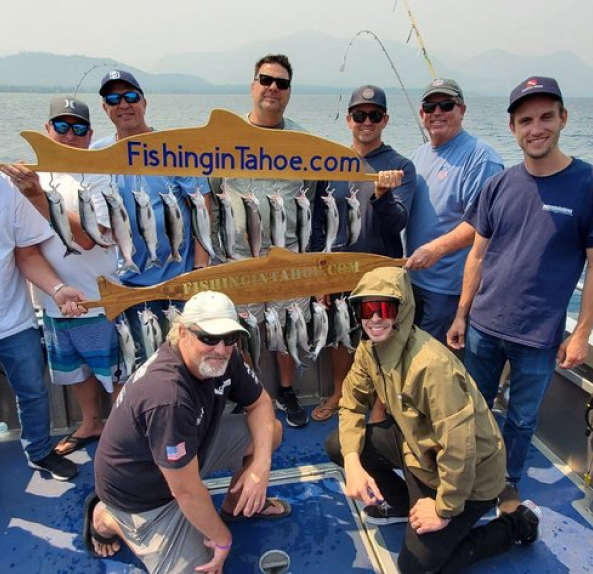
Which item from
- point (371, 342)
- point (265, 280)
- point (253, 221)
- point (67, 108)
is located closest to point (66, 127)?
point (67, 108)

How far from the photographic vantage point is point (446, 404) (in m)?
2.36

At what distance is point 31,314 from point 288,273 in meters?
1.65

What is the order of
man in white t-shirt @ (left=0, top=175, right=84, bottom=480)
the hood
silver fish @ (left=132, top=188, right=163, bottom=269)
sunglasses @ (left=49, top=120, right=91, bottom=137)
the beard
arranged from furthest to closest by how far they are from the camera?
sunglasses @ (left=49, top=120, right=91, bottom=137) → man in white t-shirt @ (left=0, top=175, right=84, bottom=480) → silver fish @ (left=132, top=188, right=163, bottom=269) → the hood → the beard

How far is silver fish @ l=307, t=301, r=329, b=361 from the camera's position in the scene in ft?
11.4

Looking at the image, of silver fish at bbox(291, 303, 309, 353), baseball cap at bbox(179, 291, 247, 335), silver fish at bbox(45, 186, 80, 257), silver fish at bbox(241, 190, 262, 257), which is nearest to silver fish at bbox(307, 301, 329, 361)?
silver fish at bbox(291, 303, 309, 353)

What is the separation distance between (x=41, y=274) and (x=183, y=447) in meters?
1.59

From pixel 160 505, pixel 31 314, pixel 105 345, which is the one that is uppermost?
pixel 31 314

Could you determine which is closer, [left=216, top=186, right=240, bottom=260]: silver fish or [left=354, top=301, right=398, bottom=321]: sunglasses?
[left=354, top=301, right=398, bottom=321]: sunglasses

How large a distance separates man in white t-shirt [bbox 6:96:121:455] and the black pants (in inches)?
68.0

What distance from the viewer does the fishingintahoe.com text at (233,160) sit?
2824mm

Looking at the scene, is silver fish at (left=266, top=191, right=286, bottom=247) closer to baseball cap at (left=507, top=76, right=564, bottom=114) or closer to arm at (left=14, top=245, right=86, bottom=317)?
arm at (left=14, top=245, right=86, bottom=317)

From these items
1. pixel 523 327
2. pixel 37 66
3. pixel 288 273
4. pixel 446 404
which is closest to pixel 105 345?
pixel 288 273

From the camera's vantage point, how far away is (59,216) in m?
2.80

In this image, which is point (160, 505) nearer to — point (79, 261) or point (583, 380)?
point (79, 261)
